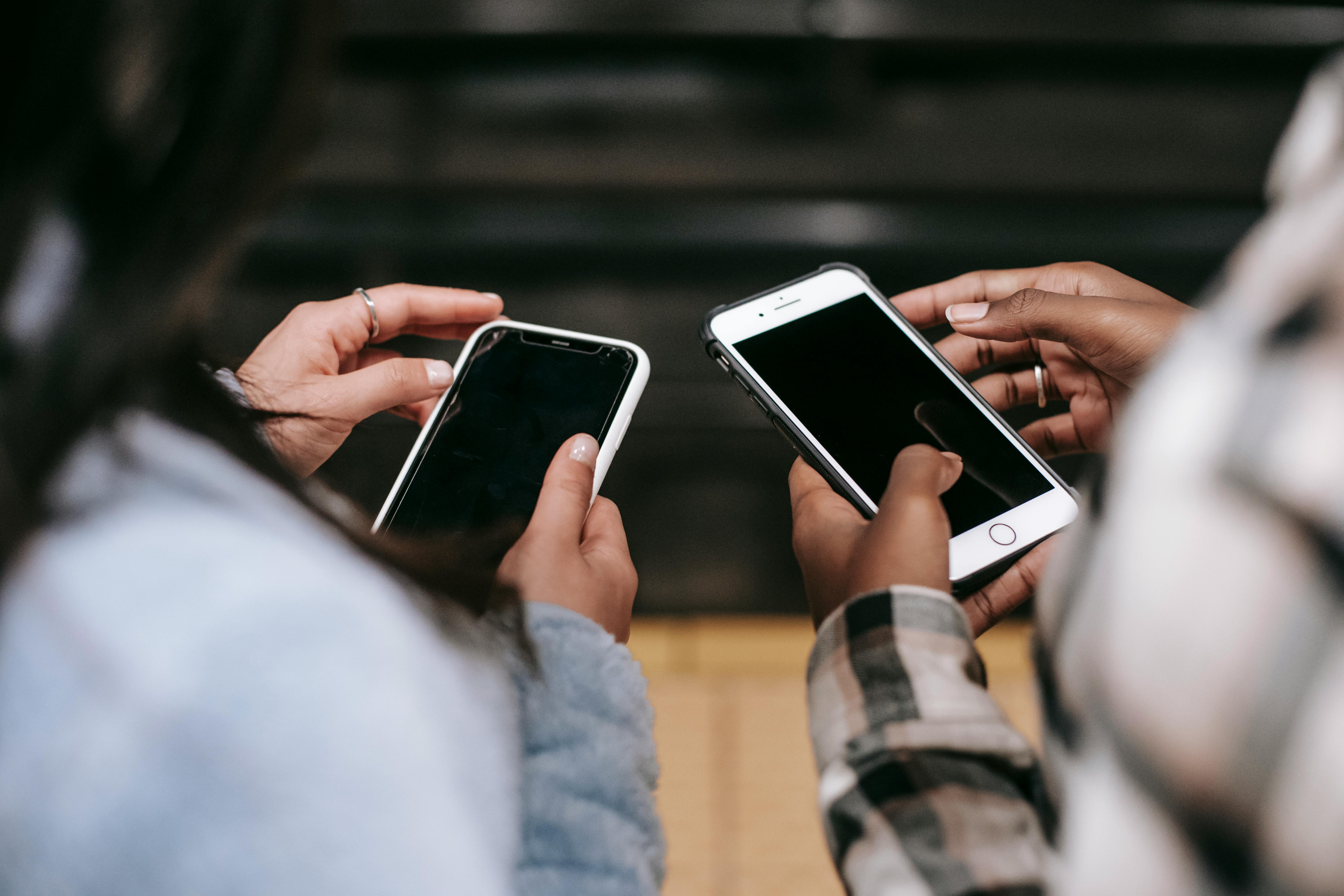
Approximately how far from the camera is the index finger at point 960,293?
587 millimetres

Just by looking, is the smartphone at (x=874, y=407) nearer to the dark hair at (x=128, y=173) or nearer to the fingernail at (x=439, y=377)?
the fingernail at (x=439, y=377)

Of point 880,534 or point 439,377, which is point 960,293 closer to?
point 880,534

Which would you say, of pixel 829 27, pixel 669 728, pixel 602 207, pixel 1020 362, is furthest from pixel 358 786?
pixel 829 27

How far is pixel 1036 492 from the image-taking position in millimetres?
494

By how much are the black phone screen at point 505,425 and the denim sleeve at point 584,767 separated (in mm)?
139

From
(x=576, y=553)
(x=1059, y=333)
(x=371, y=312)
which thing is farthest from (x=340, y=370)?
(x=1059, y=333)

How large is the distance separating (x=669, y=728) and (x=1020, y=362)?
52 cm

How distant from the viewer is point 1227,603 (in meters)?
0.18

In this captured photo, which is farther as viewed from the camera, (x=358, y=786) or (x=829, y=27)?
(x=829, y=27)

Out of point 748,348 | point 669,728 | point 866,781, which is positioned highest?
point 748,348

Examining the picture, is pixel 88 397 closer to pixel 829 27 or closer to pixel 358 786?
pixel 358 786

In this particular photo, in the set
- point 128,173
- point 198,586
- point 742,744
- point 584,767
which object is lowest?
point 742,744

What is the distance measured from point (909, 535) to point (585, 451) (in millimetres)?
199

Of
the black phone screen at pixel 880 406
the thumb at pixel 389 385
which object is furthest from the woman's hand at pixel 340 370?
the black phone screen at pixel 880 406
